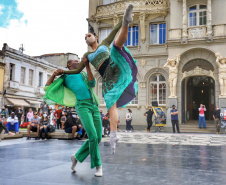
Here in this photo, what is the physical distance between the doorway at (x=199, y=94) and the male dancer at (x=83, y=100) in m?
19.0

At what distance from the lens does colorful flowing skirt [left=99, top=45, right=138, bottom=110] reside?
12.0 ft

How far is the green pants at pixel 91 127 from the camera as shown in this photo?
421cm

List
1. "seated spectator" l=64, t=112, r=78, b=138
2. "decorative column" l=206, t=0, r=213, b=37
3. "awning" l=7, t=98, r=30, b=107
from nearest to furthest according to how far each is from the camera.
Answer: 1. "seated spectator" l=64, t=112, r=78, b=138
2. "decorative column" l=206, t=0, r=213, b=37
3. "awning" l=7, t=98, r=30, b=107

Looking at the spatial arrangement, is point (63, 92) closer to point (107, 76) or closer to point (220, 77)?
point (107, 76)

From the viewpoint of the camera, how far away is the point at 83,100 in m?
4.37

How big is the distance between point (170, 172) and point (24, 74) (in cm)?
3235

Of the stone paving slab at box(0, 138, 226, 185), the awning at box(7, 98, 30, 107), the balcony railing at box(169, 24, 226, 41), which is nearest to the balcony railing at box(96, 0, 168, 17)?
the balcony railing at box(169, 24, 226, 41)

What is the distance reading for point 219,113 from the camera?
17.0 m

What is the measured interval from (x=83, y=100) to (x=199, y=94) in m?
20.8

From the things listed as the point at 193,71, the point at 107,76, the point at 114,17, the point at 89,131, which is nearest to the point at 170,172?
the point at 89,131

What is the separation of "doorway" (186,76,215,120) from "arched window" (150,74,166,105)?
2052mm

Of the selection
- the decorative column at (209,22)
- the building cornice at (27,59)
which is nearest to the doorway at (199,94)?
the decorative column at (209,22)

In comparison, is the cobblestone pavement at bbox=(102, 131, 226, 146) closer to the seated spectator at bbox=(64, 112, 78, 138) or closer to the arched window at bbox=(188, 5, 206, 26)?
→ the seated spectator at bbox=(64, 112, 78, 138)

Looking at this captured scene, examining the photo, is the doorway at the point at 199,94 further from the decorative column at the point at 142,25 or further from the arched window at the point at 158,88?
the decorative column at the point at 142,25
